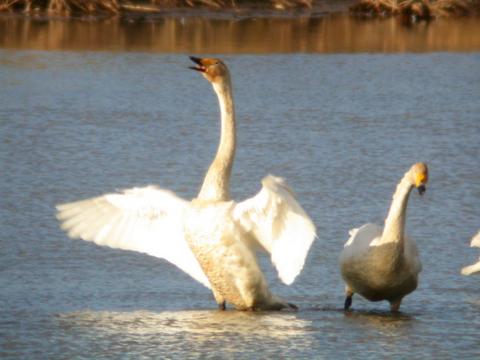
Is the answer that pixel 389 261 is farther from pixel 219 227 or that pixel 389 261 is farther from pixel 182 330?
pixel 182 330

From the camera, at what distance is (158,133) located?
1359 cm

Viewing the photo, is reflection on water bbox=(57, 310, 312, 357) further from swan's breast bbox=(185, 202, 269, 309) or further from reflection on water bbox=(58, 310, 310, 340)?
swan's breast bbox=(185, 202, 269, 309)

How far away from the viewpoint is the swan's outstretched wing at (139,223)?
7965 mm

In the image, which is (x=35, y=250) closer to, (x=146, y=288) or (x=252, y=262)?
(x=146, y=288)

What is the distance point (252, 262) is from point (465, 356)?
146 centimetres

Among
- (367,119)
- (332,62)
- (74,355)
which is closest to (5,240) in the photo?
(74,355)

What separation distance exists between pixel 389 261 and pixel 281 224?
0.77 m

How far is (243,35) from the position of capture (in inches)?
899

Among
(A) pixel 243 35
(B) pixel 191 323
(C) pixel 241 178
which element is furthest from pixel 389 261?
(A) pixel 243 35

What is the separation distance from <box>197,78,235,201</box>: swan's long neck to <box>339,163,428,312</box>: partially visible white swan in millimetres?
856

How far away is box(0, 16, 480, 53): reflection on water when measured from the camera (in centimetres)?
2106

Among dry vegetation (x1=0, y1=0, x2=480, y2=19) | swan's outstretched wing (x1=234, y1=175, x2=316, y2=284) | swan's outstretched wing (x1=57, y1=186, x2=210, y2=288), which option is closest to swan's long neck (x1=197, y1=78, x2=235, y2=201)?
swan's outstretched wing (x1=234, y1=175, x2=316, y2=284)

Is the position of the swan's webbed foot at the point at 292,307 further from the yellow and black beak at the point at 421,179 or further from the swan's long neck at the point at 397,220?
the yellow and black beak at the point at 421,179

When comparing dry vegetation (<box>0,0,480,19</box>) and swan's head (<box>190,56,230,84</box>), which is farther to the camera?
dry vegetation (<box>0,0,480,19</box>)
